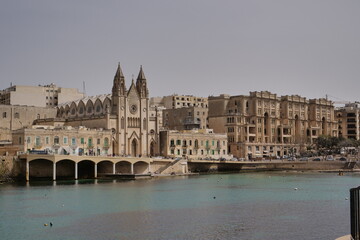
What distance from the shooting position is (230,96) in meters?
178

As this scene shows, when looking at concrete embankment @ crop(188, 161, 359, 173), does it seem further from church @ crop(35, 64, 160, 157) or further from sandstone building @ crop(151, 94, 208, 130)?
sandstone building @ crop(151, 94, 208, 130)

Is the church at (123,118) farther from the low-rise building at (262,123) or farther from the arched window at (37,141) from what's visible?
the low-rise building at (262,123)

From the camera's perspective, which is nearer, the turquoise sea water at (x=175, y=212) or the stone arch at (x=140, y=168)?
the turquoise sea water at (x=175, y=212)

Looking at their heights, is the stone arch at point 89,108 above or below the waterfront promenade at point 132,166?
above

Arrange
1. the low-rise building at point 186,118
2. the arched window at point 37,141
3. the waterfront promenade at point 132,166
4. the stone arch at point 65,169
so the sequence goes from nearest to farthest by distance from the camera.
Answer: the waterfront promenade at point 132,166 → the stone arch at point 65,169 → the arched window at point 37,141 → the low-rise building at point 186,118

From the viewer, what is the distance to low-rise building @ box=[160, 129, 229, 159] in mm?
147125

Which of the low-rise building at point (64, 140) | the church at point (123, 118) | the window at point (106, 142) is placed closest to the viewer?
the low-rise building at point (64, 140)

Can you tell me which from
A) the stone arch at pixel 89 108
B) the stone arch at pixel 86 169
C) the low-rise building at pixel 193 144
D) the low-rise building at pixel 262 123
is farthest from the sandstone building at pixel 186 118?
the stone arch at pixel 86 169

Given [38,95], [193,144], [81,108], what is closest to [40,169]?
[81,108]

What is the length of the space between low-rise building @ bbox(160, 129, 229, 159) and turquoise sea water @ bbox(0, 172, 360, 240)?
5364cm

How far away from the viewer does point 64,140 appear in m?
124

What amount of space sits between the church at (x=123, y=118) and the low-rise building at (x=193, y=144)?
2594mm

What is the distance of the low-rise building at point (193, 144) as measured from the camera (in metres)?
147

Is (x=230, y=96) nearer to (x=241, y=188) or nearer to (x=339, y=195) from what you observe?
(x=241, y=188)
